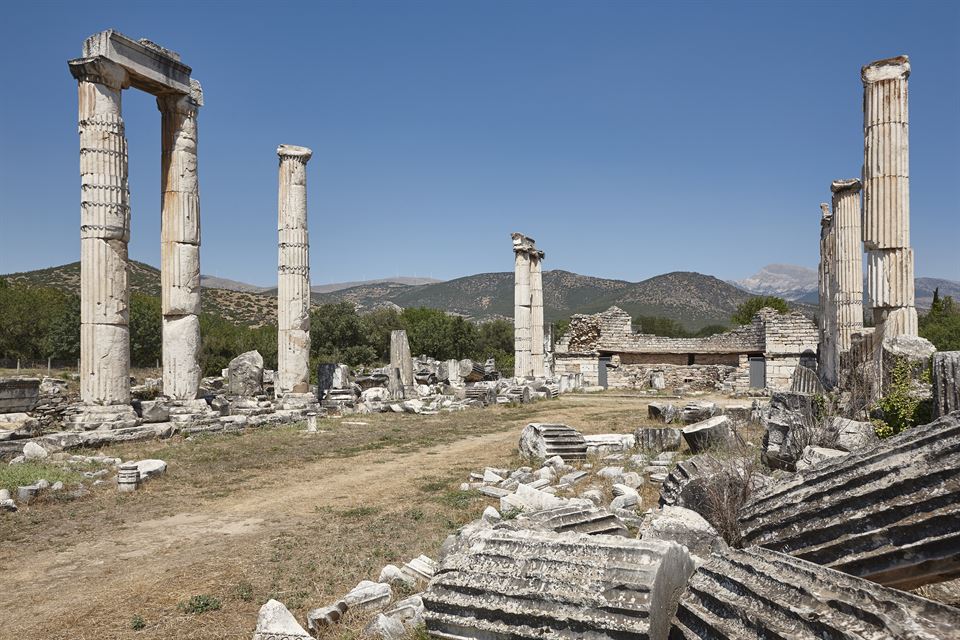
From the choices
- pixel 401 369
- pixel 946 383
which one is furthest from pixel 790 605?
pixel 401 369

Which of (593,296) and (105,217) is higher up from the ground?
(593,296)

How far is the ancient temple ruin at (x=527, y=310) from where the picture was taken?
2955cm

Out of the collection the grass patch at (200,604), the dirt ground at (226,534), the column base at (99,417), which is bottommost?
the dirt ground at (226,534)

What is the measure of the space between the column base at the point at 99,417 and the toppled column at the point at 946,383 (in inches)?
565

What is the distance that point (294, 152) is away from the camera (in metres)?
20.6

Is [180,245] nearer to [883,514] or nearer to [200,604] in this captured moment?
[200,604]

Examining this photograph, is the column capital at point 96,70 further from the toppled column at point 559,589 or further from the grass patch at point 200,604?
the toppled column at point 559,589

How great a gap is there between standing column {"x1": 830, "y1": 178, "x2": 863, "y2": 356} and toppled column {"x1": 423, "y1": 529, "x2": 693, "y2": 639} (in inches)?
662

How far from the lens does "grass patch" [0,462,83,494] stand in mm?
9359

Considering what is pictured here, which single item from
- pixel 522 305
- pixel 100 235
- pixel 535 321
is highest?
pixel 100 235

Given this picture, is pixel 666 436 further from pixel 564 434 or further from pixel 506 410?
pixel 506 410

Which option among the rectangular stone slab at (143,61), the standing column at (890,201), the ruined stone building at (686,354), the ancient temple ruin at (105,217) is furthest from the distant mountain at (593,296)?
the ancient temple ruin at (105,217)

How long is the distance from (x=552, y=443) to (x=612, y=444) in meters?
1.51

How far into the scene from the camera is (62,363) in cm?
3975
